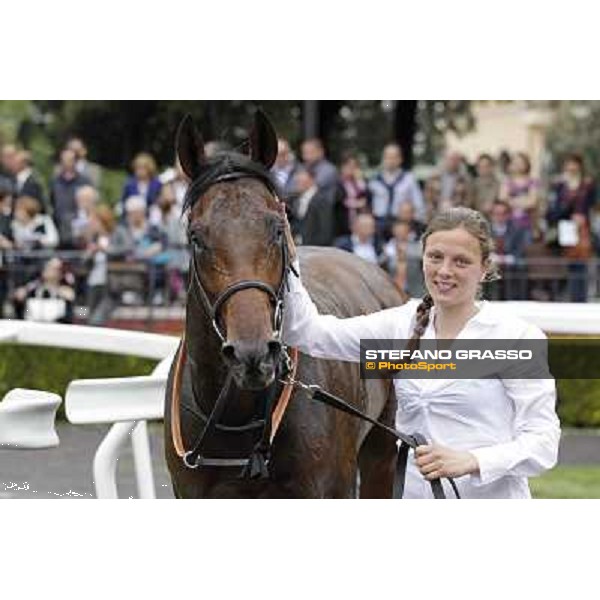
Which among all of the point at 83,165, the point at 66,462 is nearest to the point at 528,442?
the point at 66,462

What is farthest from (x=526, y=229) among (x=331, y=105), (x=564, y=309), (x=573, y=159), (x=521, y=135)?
(x=521, y=135)

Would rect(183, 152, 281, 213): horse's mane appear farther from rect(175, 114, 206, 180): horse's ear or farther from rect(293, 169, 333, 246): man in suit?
rect(293, 169, 333, 246): man in suit

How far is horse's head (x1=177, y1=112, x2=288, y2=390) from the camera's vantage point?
9.52 ft

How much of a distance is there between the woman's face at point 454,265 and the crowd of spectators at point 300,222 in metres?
5.07

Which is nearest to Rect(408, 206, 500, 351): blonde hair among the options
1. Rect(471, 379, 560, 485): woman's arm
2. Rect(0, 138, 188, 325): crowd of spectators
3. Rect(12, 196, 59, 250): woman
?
Rect(471, 379, 560, 485): woman's arm

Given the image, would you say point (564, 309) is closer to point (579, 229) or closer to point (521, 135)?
point (579, 229)

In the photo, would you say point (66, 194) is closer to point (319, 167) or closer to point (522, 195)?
point (319, 167)

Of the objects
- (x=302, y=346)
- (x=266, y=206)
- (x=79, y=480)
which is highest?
(x=266, y=206)

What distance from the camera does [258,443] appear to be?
3367 mm

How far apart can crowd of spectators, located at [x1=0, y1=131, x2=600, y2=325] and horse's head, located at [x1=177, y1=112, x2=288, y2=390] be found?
4707 millimetres

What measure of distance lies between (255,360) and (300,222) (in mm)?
5427

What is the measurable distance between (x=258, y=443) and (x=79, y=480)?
1.77 ft

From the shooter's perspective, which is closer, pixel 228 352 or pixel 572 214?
pixel 228 352

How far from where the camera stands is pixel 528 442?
2.78 meters
